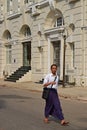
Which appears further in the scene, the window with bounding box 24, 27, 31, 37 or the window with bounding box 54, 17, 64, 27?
the window with bounding box 24, 27, 31, 37

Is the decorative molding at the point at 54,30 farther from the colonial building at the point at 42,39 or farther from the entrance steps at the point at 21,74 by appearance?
the entrance steps at the point at 21,74

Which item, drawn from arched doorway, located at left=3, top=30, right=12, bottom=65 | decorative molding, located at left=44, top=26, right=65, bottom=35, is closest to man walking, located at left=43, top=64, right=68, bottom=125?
decorative molding, located at left=44, top=26, right=65, bottom=35

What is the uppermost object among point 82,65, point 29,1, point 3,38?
point 29,1

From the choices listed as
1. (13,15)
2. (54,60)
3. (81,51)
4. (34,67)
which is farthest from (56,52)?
(13,15)

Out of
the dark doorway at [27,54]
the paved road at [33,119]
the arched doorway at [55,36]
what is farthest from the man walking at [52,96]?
the dark doorway at [27,54]

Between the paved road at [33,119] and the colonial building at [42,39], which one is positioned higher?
the colonial building at [42,39]

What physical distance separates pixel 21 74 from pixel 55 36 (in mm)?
5901

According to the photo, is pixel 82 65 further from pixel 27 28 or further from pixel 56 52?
pixel 27 28

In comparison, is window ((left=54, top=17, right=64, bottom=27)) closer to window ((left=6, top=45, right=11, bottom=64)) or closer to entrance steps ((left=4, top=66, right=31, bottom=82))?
entrance steps ((left=4, top=66, right=31, bottom=82))

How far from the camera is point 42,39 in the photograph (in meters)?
34.0

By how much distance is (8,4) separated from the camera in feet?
137

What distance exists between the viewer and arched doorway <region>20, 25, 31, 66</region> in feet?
124

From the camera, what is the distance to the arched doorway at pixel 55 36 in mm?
31141

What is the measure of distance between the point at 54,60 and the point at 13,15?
850 centimetres
